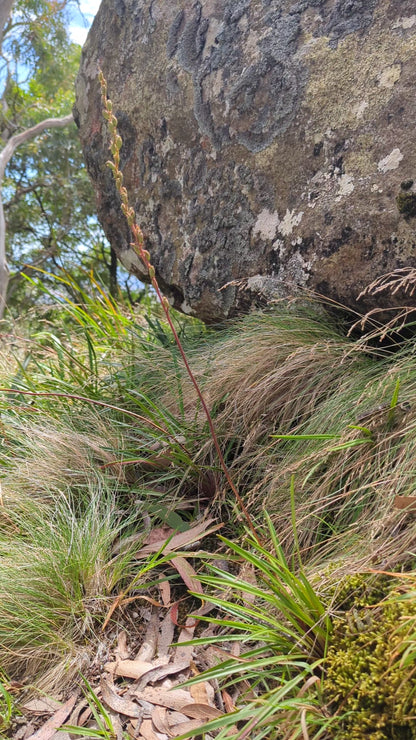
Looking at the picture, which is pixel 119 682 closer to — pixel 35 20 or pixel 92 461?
pixel 92 461

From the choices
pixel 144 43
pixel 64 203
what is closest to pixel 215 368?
pixel 144 43

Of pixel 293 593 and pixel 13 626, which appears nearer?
pixel 293 593

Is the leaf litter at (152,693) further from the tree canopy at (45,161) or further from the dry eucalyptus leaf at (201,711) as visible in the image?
the tree canopy at (45,161)

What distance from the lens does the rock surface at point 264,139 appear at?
1882mm

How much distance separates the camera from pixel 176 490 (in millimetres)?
1932

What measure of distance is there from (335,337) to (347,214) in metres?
0.46

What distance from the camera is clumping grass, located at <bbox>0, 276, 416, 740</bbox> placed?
1.18 metres

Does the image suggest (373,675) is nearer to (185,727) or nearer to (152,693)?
(185,727)

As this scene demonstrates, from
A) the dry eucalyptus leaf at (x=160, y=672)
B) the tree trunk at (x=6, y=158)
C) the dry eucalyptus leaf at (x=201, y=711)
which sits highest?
the tree trunk at (x=6, y=158)

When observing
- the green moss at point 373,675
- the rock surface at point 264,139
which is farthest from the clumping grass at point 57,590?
the rock surface at point 264,139

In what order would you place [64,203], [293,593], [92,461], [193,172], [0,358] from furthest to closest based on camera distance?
1. [64,203]
2. [0,358]
3. [193,172]
4. [92,461]
5. [293,593]

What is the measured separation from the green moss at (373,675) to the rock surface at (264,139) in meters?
1.12

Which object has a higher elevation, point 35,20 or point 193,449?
point 35,20

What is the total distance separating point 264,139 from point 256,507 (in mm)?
1398
